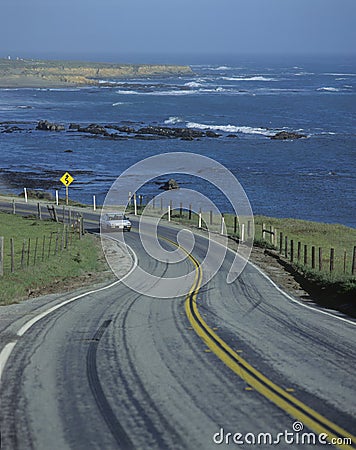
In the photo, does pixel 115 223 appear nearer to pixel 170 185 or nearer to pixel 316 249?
pixel 316 249

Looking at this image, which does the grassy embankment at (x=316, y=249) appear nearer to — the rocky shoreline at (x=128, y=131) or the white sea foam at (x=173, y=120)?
the rocky shoreline at (x=128, y=131)

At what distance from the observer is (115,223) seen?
1502 inches

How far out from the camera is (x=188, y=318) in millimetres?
16250

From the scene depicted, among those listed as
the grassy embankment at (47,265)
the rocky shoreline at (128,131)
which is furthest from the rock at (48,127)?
the grassy embankment at (47,265)

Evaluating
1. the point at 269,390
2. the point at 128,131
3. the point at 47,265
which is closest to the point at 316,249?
the point at 47,265

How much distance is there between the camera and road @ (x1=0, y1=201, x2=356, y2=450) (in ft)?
29.2

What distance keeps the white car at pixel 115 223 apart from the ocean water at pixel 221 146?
1750 cm

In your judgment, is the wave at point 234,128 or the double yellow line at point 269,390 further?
the wave at point 234,128

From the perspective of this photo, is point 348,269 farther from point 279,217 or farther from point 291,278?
point 279,217

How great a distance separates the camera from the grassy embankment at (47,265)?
20500 millimetres

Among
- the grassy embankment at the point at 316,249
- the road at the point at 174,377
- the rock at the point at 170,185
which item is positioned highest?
the road at the point at 174,377

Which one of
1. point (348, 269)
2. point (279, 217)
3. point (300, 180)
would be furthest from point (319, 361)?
point (300, 180)

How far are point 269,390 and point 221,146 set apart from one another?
8107 centimetres

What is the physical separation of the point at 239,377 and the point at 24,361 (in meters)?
3.55
